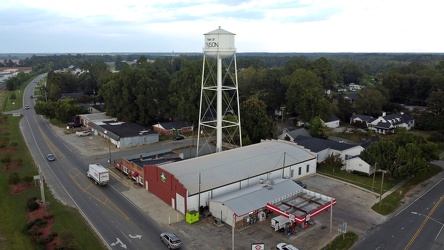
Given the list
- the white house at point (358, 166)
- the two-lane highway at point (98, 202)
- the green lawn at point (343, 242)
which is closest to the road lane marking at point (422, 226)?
the green lawn at point (343, 242)

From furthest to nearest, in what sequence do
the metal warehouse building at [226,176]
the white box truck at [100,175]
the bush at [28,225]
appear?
1. the white box truck at [100,175]
2. the metal warehouse building at [226,176]
3. the bush at [28,225]

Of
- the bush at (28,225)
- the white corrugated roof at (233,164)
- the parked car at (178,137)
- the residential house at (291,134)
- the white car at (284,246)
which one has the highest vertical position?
the white corrugated roof at (233,164)

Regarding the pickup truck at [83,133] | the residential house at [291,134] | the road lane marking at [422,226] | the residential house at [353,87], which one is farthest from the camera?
the residential house at [353,87]

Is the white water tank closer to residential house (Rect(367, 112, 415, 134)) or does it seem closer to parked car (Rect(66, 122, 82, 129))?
parked car (Rect(66, 122, 82, 129))

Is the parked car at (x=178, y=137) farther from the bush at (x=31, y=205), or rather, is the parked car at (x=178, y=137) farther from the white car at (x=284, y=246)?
the white car at (x=284, y=246)

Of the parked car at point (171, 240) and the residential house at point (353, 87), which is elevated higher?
the residential house at point (353, 87)

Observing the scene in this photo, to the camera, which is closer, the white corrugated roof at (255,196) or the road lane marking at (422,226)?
the road lane marking at (422,226)

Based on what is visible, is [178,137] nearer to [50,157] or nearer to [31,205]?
[50,157]

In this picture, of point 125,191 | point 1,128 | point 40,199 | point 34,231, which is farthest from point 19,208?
point 1,128

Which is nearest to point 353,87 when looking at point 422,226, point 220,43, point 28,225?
point 220,43

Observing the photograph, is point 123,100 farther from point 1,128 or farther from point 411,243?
point 411,243
